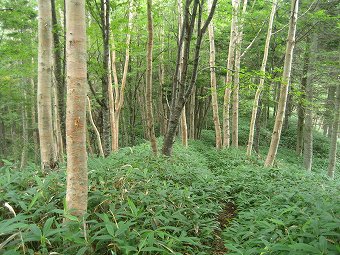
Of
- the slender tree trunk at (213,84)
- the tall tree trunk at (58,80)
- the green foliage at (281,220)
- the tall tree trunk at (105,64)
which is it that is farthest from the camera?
the slender tree trunk at (213,84)

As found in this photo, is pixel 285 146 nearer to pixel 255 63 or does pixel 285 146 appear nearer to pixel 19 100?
pixel 255 63

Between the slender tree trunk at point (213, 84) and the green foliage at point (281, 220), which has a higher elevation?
the slender tree trunk at point (213, 84)

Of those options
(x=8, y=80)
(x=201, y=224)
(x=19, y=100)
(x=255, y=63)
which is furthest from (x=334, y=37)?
(x=19, y=100)

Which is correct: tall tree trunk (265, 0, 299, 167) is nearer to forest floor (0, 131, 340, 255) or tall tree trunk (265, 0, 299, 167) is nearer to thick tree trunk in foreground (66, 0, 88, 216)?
forest floor (0, 131, 340, 255)

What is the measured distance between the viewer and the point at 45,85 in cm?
423

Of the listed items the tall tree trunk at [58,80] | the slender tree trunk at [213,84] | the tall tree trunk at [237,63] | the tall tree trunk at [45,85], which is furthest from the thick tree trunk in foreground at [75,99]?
the slender tree trunk at [213,84]

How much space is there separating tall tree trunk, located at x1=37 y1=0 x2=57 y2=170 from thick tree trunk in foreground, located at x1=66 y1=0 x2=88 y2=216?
190 cm

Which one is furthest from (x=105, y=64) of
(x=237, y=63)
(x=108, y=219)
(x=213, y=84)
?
(x=237, y=63)

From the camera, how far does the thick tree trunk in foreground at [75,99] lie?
2.45 m

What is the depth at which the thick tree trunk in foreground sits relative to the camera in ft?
8.02

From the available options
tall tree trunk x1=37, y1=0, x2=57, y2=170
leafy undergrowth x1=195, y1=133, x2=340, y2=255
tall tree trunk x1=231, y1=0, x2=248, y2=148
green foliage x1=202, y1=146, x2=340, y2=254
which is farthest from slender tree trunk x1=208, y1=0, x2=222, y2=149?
tall tree trunk x1=37, y1=0, x2=57, y2=170

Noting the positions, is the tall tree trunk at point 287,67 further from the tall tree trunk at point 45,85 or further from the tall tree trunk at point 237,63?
the tall tree trunk at point 45,85

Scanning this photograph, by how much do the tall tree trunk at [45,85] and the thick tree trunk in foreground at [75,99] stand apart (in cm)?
190

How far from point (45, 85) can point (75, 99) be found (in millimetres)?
2117
